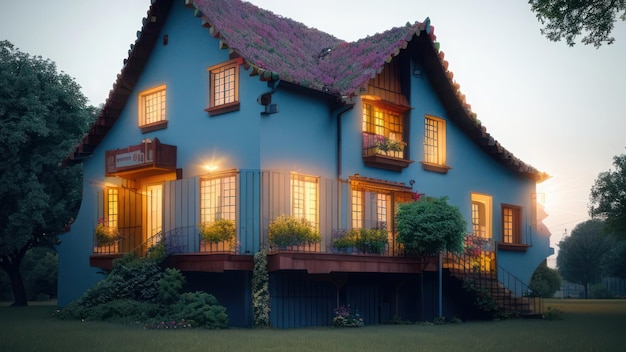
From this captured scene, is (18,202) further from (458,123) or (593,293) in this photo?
(593,293)

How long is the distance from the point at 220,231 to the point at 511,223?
600 inches

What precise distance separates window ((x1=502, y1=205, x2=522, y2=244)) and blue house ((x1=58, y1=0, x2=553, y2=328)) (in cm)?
155

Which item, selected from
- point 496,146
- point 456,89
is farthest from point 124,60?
point 496,146

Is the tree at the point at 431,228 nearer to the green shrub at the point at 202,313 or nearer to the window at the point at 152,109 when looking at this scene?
the green shrub at the point at 202,313

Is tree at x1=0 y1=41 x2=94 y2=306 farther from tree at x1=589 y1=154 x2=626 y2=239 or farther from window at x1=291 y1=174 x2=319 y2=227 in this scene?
tree at x1=589 y1=154 x2=626 y2=239

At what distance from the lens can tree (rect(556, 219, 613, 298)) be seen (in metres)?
74.7

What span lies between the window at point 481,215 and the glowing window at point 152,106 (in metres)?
12.3

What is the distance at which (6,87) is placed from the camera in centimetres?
3167

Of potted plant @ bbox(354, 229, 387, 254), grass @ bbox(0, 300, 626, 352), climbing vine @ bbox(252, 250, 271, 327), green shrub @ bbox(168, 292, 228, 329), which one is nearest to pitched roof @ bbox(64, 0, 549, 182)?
potted plant @ bbox(354, 229, 387, 254)

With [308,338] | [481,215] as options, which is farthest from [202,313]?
[481,215]

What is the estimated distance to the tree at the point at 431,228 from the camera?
76.7 ft

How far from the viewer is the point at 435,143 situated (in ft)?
92.1

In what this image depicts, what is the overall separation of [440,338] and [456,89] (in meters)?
12.0

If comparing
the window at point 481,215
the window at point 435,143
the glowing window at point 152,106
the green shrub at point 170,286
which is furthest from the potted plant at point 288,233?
the window at point 481,215
